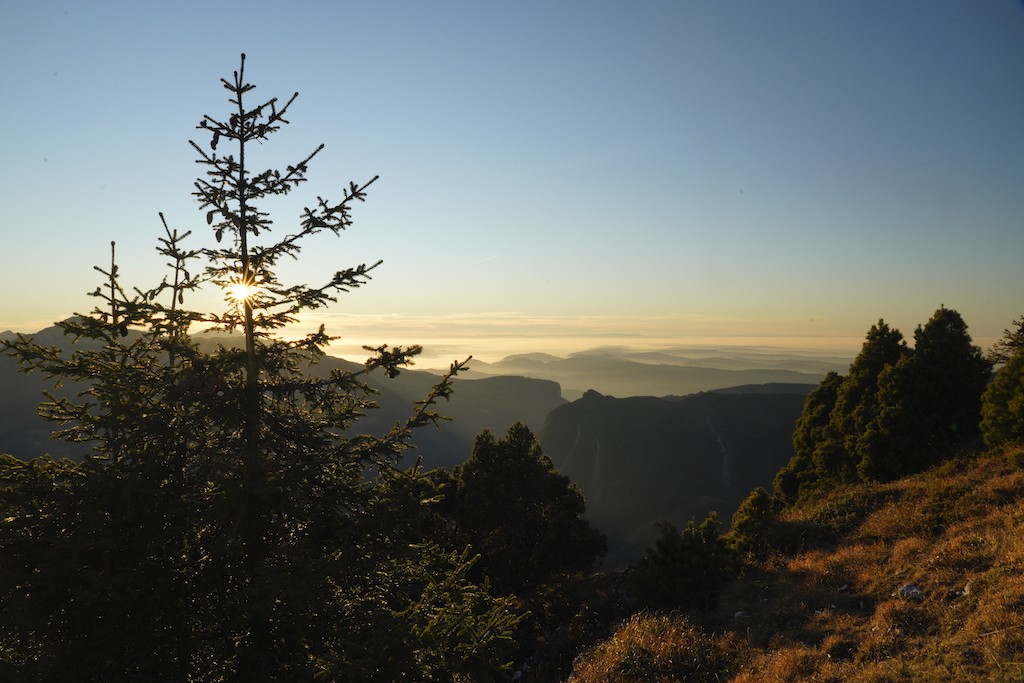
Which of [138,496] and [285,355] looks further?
[285,355]

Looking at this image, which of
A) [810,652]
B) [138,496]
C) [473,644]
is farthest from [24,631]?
Result: [810,652]

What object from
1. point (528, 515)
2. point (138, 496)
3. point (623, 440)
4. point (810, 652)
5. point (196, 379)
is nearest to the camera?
point (138, 496)

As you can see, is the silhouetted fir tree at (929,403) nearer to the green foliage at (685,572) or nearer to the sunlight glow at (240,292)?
the green foliage at (685,572)

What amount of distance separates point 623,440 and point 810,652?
90.4 m

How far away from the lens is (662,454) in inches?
3570

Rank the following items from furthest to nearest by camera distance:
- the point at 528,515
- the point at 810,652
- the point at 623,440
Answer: the point at 623,440 < the point at 528,515 < the point at 810,652

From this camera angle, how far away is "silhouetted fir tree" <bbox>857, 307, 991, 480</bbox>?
2402cm

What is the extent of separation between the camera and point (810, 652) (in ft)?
36.0

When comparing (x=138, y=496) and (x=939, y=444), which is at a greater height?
(x=138, y=496)

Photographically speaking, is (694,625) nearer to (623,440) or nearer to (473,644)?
(473,644)

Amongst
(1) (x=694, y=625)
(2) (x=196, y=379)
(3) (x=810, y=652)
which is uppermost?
(2) (x=196, y=379)

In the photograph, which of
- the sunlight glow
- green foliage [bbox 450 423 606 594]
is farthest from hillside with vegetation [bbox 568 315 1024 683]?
the sunlight glow

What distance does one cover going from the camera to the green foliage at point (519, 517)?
80.4ft

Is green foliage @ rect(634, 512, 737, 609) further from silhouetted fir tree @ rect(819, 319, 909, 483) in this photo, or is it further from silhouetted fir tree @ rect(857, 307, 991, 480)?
silhouetted fir tree @ rect(819, 319, 909, 483)
